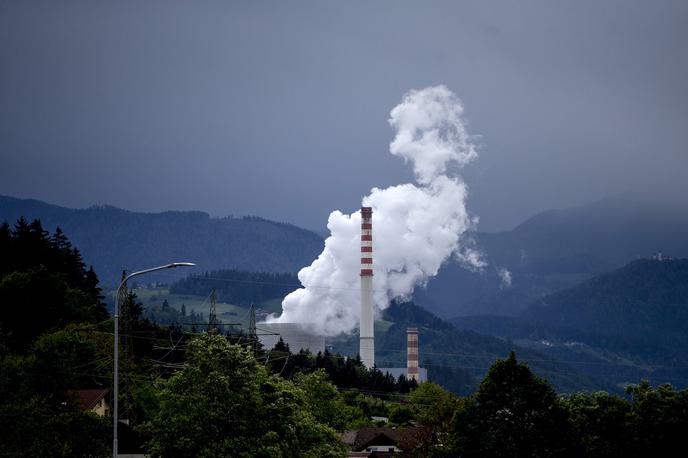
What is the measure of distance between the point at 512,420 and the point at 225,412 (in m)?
17.0

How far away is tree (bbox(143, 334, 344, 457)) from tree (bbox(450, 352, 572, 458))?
9772 mm

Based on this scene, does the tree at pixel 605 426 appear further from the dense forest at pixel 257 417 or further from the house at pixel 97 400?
the house at pixel 97 400

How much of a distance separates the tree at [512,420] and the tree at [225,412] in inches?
385

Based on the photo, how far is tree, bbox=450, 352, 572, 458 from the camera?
70.5 metres

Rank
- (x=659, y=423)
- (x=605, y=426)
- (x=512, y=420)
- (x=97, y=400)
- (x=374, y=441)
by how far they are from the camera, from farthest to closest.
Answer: (x=374, y=441) < (x=97, y=400) < (x=605, y=426) < (x=659, y=423) < (x=512, y=420)

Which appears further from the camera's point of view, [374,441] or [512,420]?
[374,441]

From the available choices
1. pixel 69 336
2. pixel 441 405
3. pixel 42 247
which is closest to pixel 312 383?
pixel 441 405

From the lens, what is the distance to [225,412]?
69.6 meters

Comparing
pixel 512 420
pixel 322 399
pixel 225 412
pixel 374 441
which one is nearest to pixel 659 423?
pixel 512 420

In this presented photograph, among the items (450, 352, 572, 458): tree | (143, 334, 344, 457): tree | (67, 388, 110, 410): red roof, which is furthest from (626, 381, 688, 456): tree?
(67, 388, 110, 410): red roof

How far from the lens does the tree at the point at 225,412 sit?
6875cm

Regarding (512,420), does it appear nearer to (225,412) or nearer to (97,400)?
(225,412)

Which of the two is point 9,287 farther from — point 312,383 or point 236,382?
point 236,382

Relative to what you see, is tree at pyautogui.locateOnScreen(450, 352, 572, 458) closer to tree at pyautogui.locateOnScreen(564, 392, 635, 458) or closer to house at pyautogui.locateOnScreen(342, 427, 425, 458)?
tree at pyautogui.locateOnScreen(564, 392, 635, 458)
